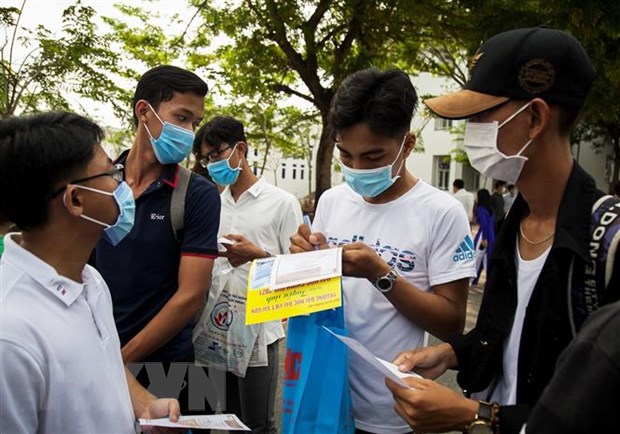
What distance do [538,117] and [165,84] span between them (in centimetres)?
169

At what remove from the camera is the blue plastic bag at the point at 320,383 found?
179 cm

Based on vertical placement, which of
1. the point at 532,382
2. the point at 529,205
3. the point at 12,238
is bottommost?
the point at 532,382

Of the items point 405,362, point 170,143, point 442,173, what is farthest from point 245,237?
point 442,173

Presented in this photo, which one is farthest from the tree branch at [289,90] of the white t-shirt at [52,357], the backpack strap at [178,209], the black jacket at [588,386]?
the black jacket at [588,386]

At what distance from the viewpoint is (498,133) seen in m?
1.50

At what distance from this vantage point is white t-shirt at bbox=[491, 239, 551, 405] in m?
1.47

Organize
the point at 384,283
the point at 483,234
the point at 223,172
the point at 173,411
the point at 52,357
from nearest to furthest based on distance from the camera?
the point at 52,357
the point at 173,411
the point at 384,283
the point at 223,172
the point at 483,234

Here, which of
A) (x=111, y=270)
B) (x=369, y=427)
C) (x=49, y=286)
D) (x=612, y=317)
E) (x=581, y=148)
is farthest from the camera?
(x=581, y=148)

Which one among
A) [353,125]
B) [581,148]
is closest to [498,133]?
[353,125]

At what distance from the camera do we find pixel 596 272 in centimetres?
125

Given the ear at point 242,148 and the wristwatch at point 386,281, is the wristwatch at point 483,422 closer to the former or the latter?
the wristwatch at point 386,281

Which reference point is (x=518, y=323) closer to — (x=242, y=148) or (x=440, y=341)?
(x=242, y=148)

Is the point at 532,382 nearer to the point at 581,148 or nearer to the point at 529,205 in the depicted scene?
the point at 529,205

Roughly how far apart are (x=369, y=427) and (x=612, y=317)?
1.36 meters
